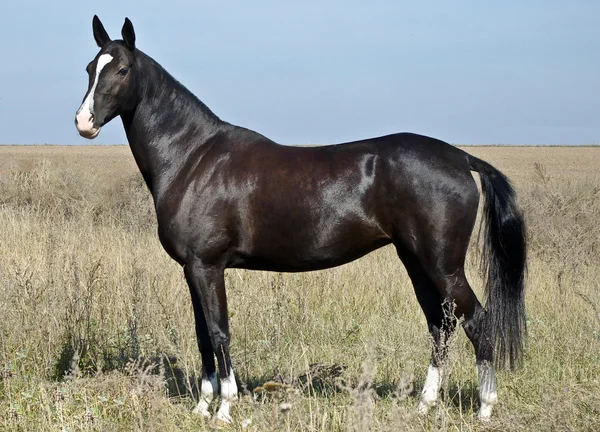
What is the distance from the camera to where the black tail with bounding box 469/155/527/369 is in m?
4.64

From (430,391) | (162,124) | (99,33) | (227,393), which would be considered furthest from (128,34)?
(430,391)

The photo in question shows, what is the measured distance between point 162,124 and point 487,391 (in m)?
2.93

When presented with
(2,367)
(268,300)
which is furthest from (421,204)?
(2,367)

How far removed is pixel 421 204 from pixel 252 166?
1190mm

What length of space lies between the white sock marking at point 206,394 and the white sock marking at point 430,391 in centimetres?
145

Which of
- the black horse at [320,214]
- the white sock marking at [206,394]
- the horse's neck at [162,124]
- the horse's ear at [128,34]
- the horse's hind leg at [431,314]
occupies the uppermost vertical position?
the horse's ear at [128,34]

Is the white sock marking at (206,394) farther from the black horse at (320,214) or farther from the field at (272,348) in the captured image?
the field at (272,348)

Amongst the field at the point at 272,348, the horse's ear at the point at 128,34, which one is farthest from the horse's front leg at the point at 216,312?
the horse's ear at the point at 128,34

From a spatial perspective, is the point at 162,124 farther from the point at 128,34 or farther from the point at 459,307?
the point at 459,307

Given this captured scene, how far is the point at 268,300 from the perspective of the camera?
273 inches

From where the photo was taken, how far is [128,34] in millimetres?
4738

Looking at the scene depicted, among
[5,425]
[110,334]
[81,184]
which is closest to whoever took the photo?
[5,425]

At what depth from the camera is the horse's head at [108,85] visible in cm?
454

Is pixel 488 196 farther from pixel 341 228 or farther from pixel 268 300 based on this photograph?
pixel 268 300
